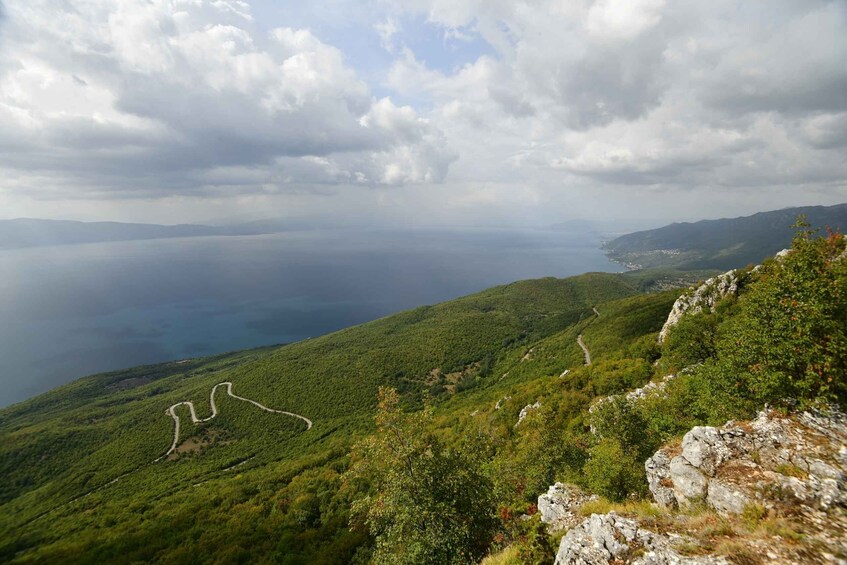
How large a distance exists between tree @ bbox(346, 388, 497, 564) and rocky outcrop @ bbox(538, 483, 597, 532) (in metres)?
2.20

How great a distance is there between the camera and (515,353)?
84750 millimetres

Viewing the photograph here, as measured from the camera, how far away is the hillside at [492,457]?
9.16 m

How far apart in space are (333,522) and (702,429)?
83.2ft

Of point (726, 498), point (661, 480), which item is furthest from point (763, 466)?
point (661, 480)

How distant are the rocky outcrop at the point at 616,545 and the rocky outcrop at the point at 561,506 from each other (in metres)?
2.14

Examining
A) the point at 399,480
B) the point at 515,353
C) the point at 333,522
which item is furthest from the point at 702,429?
the point at 515,353

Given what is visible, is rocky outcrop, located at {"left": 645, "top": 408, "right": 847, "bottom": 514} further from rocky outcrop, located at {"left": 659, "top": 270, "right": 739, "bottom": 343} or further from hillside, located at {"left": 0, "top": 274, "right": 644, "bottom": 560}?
rocky outcrop, located at {"left": 659, "top": 270, "right": 739, "bottom": 343}

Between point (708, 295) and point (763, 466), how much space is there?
43728 millimetres

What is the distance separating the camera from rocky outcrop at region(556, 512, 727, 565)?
7492 mm

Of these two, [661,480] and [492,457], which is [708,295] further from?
[661,480]

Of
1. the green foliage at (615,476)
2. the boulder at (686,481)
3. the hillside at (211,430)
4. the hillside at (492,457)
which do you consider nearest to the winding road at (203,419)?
the hillside at (492,457)

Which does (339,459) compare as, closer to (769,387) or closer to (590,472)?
(590,472)

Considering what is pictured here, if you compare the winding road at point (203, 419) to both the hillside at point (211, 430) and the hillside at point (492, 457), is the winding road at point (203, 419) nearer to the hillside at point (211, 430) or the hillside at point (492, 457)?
the hillside at point (492, 457)

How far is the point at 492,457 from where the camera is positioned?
87.2 ft
